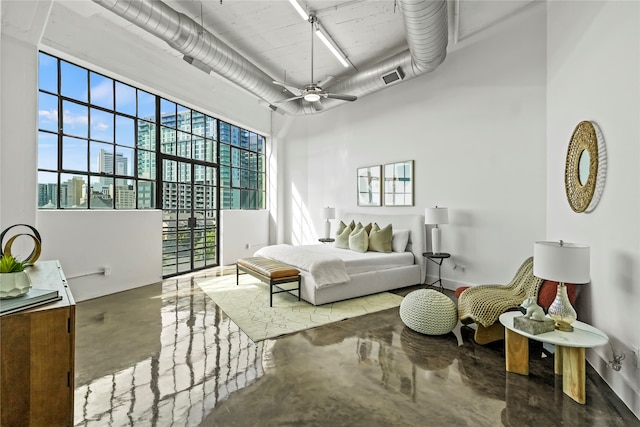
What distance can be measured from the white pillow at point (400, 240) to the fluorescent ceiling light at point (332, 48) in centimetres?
302

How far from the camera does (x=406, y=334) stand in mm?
3119

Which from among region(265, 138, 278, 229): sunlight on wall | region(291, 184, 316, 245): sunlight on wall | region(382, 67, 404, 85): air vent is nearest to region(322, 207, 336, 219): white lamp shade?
region(291, 184, 316, 245): sunlight on wall

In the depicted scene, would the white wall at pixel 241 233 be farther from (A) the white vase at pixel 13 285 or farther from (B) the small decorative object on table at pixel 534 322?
(B) the small decorative object on table at pixel 534 322

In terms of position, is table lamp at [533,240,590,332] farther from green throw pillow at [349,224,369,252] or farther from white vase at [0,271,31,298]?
white vase at [0,271,31,298]

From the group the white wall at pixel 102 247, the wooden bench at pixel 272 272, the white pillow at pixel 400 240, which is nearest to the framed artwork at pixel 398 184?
the white pillow at pixel 400 240

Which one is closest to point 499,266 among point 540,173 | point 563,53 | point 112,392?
point 540,173

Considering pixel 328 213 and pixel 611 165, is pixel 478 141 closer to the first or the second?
pixel 611 165

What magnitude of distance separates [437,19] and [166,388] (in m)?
4.29

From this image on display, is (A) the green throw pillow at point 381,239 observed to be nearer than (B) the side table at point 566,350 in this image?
No

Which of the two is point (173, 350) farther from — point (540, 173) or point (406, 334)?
point (540, 173)

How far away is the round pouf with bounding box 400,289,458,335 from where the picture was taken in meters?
3.01

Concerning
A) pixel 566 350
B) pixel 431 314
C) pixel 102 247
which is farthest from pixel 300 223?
pixel 566 350

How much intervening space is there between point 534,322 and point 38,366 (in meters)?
2.95

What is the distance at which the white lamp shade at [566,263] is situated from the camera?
6.98 ft
